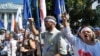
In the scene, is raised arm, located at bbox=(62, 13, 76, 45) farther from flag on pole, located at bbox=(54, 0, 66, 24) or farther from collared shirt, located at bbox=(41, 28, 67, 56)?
flag on pole, located at bbox=(54, 0, 66, 24)

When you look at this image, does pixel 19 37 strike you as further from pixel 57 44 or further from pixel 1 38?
pixel 57 44

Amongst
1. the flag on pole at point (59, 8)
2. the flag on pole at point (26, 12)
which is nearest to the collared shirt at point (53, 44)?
the flag on pole at point (59, 8)

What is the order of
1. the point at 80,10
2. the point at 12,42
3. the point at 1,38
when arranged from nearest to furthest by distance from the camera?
1. the point at 12,42
2. the point at 1,38
3. the point at 80,10

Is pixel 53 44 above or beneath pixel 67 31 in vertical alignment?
beneath

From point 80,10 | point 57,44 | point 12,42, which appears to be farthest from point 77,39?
point 80,10

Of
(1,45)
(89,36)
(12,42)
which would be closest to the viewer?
(89,36)

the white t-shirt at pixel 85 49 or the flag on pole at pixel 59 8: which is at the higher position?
the flag on pole at pixel 59 8

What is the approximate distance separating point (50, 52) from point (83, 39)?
1234mm

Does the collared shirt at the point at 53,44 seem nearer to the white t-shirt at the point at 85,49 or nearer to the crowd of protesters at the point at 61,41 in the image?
the crowd of protesters at the point at 61,41

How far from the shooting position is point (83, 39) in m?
6.44

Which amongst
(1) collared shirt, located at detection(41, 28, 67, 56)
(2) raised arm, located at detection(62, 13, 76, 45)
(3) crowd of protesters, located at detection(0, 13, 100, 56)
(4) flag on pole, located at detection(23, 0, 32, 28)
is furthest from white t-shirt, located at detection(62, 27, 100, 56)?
(4) flag on pole, located at detection(23, 0, 32, 28)

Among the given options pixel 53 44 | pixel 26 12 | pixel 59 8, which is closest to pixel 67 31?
pixel 53 44

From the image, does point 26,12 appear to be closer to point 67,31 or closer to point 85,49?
point 67,31

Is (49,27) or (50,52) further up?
(49,27)
